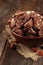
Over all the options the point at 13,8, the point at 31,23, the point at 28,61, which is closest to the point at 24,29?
the point at 31,23

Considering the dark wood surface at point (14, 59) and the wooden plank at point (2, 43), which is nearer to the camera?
the dark wood surface at point (14, 59)

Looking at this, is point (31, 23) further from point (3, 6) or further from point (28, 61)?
point (3, 6)

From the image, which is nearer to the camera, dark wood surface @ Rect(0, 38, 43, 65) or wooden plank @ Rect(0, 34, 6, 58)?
dark wood surface @ Rect(0, 38, 43, 65)

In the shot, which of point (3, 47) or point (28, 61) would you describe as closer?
point (28, 61)

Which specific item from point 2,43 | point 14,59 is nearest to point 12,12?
point 2,43

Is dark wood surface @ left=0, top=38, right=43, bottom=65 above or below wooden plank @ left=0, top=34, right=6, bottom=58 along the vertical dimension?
below

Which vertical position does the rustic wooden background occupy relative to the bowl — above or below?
below

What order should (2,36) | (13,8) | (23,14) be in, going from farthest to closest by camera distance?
(13,8) < (2,36) < (23,14)

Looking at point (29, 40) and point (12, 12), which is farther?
point (12, 12)

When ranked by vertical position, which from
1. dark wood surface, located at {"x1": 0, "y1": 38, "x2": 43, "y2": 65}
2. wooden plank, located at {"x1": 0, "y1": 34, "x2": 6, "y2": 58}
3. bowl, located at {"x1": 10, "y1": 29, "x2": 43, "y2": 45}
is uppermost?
bowl, located at {"x1": 10, "y1": 29, "x2": 43, "y2": 45}

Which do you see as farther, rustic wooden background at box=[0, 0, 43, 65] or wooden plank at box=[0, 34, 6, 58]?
wooden plank at box=[0, 34, 6, 58]

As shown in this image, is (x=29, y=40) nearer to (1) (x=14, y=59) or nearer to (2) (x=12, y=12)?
(1) (x=14, y=59)
